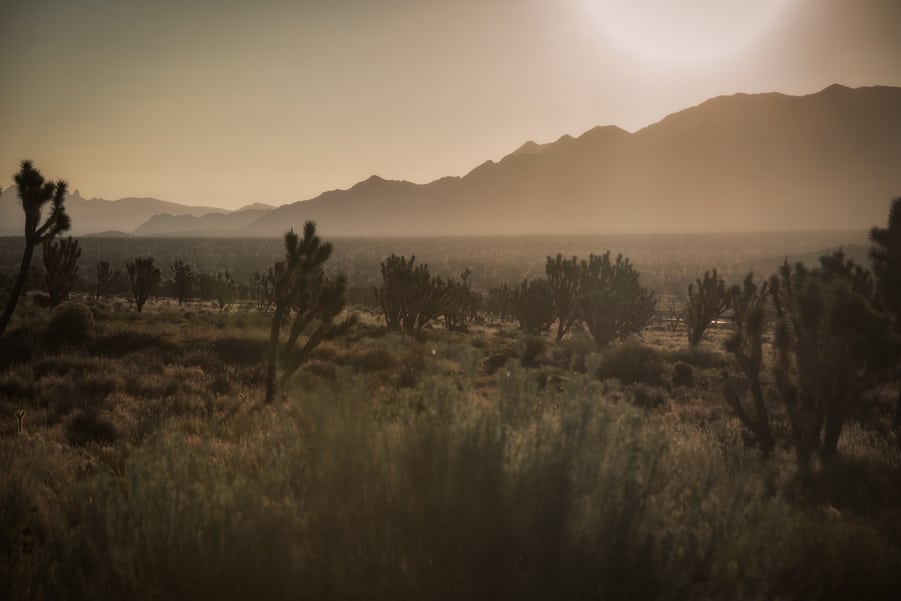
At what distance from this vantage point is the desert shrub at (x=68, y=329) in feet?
57.7

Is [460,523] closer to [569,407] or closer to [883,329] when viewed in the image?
[569,407]

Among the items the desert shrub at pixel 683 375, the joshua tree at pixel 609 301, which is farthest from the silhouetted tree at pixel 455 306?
the desert shrub at pixel 683 375

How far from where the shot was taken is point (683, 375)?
1856 cm

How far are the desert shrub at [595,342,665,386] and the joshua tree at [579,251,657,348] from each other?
9.25 ft

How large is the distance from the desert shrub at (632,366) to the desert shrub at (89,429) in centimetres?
1301

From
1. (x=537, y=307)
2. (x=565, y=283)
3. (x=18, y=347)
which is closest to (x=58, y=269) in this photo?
(x=18, y=347)

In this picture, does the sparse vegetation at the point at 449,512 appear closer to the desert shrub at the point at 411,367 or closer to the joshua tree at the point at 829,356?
the joshua tree at the point at 829,356

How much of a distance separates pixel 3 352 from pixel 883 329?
18.9m

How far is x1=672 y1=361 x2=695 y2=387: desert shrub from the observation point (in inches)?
693

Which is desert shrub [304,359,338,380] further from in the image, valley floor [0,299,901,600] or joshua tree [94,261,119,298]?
joshua tree [94,261,119,298]

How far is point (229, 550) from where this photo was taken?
4.14 meters

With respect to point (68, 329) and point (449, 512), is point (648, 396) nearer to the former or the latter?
point (449, 512)

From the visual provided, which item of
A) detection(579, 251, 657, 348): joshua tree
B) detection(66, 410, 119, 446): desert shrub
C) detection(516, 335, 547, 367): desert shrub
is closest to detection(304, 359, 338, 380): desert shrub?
detection(66, 410, 119, 446): desert shrub

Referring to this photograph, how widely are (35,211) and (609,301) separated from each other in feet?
61.7
